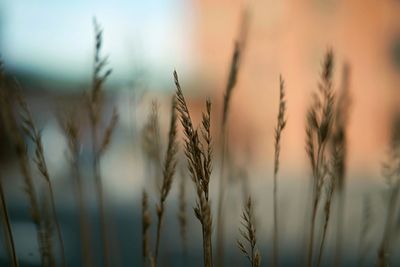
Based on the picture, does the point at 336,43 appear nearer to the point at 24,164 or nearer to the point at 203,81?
the point at 203,81

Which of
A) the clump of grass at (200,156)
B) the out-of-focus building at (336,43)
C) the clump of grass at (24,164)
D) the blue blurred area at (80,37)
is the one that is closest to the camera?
the clump of grass at (200,156)

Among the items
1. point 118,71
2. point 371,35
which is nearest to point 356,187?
point 371,35

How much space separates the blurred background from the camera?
158 cm

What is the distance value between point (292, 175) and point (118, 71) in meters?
4.42

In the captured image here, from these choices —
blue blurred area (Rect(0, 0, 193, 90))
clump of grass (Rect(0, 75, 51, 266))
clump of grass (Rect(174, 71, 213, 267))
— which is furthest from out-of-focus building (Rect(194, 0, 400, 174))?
clump of grass (Rect(174, 71, 213, 267))

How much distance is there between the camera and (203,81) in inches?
243

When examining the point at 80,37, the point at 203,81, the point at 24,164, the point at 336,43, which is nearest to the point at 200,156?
the point at 24,164

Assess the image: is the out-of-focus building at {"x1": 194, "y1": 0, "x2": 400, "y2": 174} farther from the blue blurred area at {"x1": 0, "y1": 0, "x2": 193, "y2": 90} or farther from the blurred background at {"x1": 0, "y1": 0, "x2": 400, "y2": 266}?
the blue blurred area at {"x1": 0, "y1": 0, "x2": 193, "y2": 90}

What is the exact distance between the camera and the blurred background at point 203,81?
62.1 inches

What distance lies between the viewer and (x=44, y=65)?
2.76 m

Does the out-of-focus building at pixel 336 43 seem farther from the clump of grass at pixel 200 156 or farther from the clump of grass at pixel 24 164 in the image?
the clump of grass at pixel 200 156

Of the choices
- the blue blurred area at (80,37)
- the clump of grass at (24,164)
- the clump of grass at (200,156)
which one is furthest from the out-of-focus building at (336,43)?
the clump of grass at (200,156)

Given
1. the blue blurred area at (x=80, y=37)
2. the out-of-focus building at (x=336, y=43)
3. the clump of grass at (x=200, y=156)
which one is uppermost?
the out-of-focus building at (x=336, y=43)

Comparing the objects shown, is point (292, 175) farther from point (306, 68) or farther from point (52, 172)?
point (52, 172)
